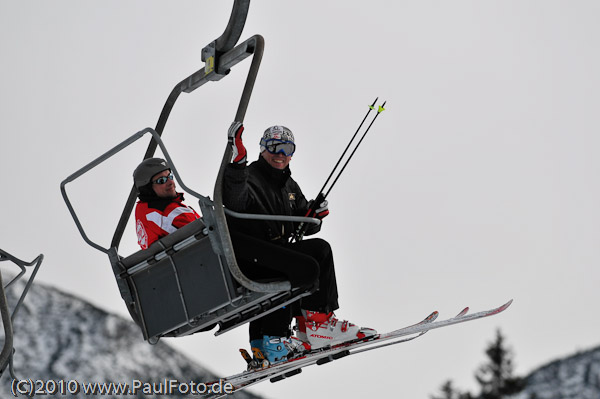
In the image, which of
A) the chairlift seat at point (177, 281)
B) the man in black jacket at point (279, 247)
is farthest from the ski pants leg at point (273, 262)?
the chairlift seat at point (177, 281)

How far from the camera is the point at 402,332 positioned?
11172 millimetres

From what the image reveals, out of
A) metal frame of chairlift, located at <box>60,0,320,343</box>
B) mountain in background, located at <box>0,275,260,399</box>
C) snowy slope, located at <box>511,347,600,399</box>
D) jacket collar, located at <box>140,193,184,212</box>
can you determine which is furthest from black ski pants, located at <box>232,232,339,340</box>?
snowy slope, located at <box>511,347,600,399</box>

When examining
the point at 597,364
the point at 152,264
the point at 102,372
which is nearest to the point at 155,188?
the point at 152,264

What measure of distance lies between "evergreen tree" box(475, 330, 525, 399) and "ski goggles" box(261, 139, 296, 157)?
4780 centimetres

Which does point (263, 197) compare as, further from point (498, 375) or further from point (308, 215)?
point (498, 375)

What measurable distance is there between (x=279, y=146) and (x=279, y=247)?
964 millimetres

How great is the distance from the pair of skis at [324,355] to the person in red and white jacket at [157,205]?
1508 mm

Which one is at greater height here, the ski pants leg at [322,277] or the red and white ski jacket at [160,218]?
the red and white ski jacket at [160,218]

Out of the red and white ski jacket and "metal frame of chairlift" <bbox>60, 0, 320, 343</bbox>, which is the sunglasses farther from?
"metal frame of chairlift" <bbox>60, 0, 320, 343</bbox>

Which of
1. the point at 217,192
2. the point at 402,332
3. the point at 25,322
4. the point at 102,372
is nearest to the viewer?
the point at 217,192

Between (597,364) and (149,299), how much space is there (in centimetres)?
9559

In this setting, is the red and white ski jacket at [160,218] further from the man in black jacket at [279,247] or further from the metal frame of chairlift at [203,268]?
the man in black jacket at [279,247]

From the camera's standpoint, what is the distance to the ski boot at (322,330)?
10.6 meters

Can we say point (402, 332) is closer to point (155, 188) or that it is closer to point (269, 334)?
point (269, 334)
